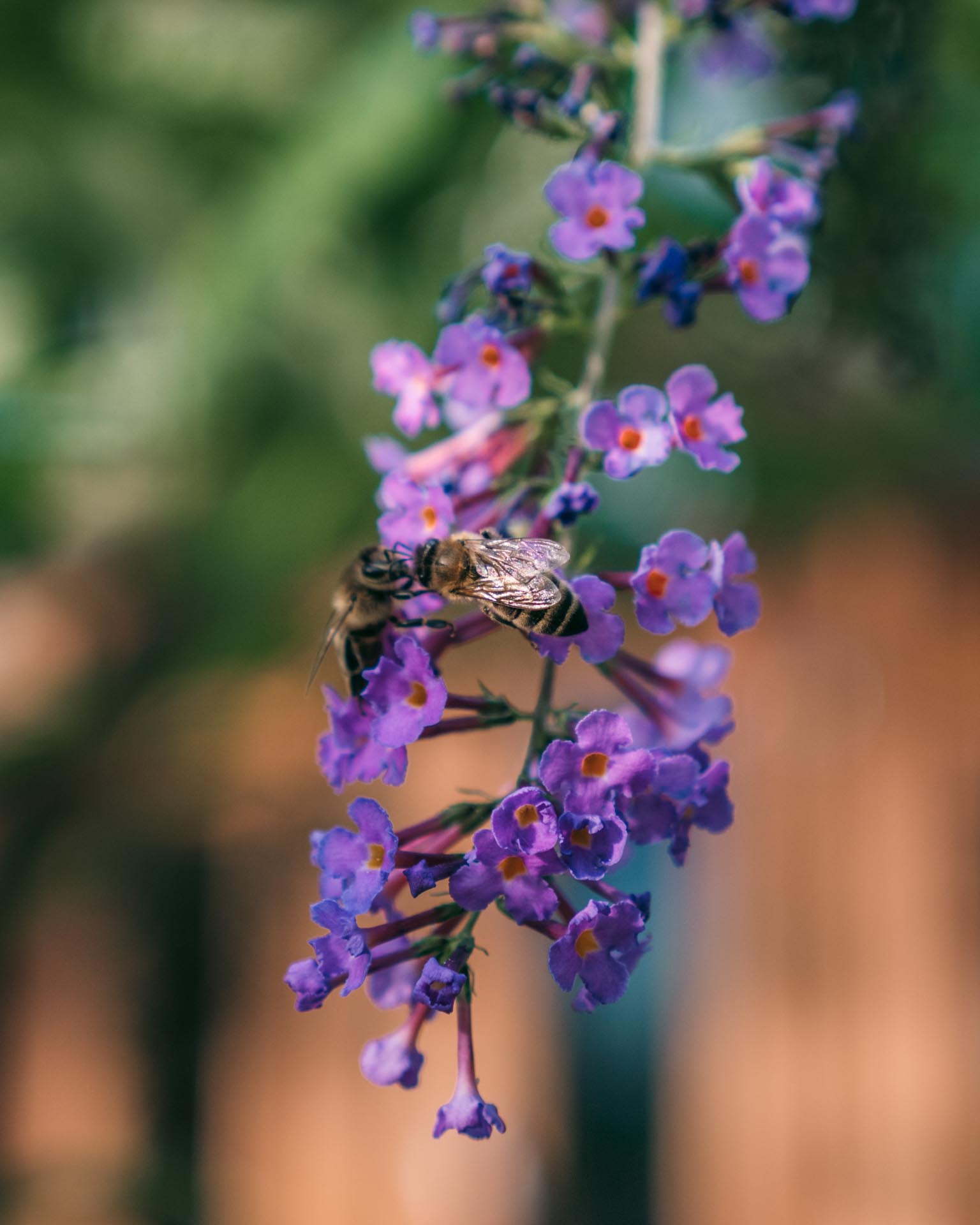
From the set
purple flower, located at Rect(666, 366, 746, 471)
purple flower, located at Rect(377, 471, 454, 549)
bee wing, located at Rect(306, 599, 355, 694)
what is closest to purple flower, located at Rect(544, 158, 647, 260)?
purple flower, located at Rect(666, 366, 746, 471)

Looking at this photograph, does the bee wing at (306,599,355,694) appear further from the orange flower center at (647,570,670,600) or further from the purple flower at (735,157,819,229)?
the purple flower at (735,157,819,229)

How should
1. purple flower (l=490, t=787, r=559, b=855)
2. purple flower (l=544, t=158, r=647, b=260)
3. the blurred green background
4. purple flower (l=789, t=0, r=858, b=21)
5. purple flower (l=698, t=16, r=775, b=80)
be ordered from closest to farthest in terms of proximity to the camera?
purple flower (l=490, t=787, r=559, b=855), purple flower (l=544, t=158, r=647, b=260), purple flower (l=789, t=0, r=858, b=21), purple flower (l=698, t=16, r=775, b=80), the blurred green background

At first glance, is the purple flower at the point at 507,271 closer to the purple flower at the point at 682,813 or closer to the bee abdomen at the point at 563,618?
the bee abdomen at the point at 563,618

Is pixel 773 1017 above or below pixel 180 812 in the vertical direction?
below

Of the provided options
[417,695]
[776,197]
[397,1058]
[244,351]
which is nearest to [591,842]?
[417,695]

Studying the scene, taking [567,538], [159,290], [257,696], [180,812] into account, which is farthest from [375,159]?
[180,812]

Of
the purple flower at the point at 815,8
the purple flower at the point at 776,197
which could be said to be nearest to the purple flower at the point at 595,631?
the purple flower at the point at 776,197

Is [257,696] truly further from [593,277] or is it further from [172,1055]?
[593,277]

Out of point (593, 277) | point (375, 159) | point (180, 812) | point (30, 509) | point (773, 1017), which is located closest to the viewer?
point (593, 277)
